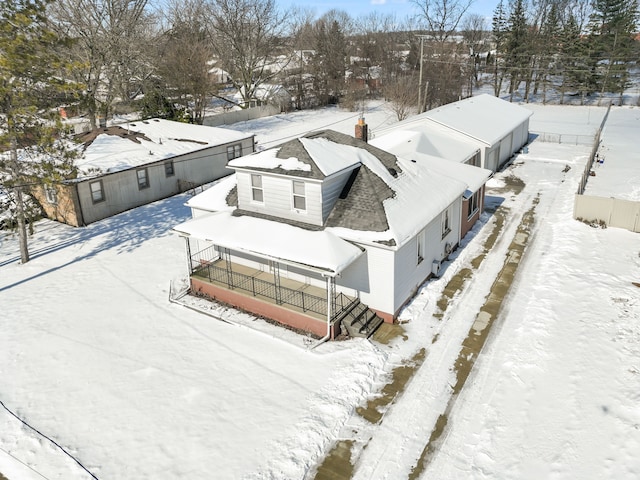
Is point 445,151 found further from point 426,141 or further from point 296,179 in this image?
point 296,179

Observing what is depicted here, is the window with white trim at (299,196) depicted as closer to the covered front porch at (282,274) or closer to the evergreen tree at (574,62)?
the covered front porch at (282,274)

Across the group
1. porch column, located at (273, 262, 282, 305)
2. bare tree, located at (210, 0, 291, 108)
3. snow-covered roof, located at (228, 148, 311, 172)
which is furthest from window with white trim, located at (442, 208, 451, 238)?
bare tree, located at (210, 0, 291, 108)

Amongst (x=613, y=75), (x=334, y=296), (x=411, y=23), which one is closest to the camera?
(x=334, y=296)

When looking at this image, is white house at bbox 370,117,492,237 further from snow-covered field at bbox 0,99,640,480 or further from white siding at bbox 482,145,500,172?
snow-covered field at bbox 0,99,640,480

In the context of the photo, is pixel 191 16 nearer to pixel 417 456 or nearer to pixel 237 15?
pixel 237 15

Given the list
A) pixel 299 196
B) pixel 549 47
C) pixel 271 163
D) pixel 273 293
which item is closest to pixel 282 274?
pixel 273 293

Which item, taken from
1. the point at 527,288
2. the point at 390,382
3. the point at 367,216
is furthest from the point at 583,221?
the point at 390,382
